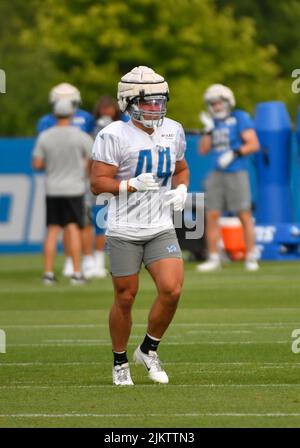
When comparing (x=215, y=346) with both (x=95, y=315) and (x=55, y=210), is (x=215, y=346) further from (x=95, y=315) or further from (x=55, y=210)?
(x=55, y=210)

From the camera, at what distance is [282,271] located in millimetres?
17656

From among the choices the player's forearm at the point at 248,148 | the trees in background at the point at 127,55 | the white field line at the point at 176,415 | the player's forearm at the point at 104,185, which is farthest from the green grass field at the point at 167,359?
the trees in background at the point at 127,55

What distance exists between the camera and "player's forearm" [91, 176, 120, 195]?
9.09m

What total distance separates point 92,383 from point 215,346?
1921 mm

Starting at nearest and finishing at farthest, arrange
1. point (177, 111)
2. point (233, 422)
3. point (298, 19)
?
point (233, 422) → point (177, 111) → point (298, 19)

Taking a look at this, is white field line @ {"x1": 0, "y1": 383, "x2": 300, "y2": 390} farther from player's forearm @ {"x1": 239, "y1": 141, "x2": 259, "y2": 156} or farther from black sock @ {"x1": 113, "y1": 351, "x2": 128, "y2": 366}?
player's forearm @ {"x1": 239, "y1": 141, "x2": 259, "y2": 156}

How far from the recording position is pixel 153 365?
9.26 metres

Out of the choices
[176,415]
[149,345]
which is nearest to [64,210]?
[149,345]

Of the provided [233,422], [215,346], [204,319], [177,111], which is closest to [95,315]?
[204,319]

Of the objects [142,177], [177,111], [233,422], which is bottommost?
[177,111]

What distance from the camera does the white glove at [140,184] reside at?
9000mm

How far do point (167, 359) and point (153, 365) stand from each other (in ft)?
3.56

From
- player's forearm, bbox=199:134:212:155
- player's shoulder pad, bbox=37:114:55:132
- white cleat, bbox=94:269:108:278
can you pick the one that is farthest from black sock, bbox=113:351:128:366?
player's forearm, bbox=199:134:212:155

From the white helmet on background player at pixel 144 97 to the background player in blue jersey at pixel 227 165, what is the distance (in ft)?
27.7
